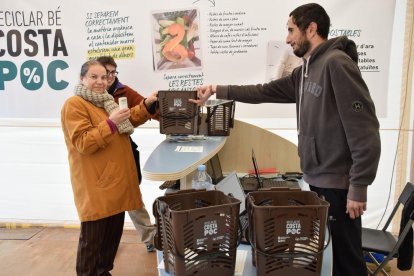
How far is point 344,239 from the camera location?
159 centimetres

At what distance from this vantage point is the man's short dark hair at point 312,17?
167 cm

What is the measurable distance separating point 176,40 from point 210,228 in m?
2.16

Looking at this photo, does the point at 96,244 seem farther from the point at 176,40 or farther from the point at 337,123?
the point at 176,40

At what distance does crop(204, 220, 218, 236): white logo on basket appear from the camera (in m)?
0.98

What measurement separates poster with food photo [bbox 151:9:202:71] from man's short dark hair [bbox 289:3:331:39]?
1.29m

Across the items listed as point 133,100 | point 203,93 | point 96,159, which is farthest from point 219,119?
point 133,100

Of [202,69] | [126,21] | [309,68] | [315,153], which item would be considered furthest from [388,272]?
[126,21]

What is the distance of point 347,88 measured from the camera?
4.83 ft

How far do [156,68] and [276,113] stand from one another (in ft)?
3.29

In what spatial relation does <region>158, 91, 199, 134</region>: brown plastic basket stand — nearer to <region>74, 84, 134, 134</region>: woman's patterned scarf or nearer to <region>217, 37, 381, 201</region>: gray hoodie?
<region>74, 84, 134, 134</region>: woman's patterned scarf

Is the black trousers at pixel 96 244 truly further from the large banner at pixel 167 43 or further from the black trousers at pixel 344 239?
the large banner at pixel 167 43

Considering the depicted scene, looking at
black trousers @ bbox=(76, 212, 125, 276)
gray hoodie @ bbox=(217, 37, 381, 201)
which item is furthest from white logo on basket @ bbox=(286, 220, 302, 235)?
black trousers @ bbox=(76, 212, 125, 276)

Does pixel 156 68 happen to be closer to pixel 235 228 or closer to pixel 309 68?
pixel 309 68

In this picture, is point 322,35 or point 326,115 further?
point 322,35
